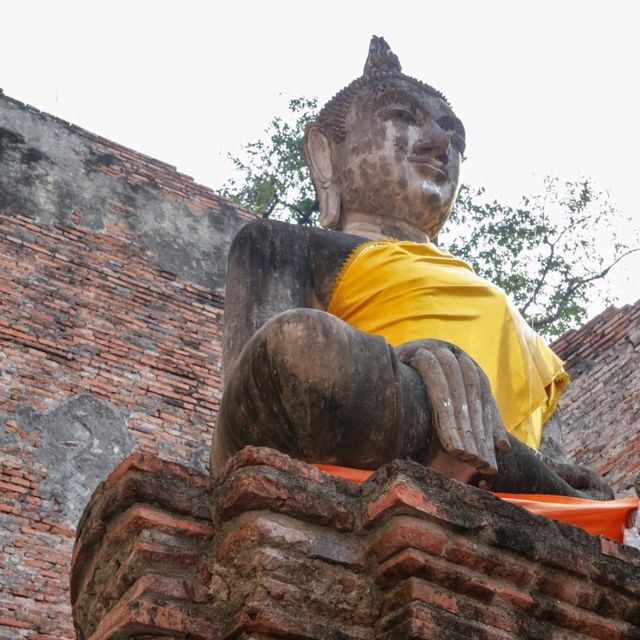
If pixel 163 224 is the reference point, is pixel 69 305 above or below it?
below

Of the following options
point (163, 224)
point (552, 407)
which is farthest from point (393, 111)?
point (163, 224)

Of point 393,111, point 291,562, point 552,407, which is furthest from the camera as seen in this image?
point 393,111

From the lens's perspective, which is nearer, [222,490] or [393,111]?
[222,490]

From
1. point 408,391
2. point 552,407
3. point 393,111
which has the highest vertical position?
point 393,111

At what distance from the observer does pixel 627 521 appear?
2783mm

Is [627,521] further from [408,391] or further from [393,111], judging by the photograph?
[393,111]

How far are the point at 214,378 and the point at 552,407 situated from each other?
6116mm

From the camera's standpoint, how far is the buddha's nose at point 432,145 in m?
A: 3.91

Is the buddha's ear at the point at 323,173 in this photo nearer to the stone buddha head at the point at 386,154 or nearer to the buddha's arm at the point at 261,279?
the stone buddha head at the point at 386,154

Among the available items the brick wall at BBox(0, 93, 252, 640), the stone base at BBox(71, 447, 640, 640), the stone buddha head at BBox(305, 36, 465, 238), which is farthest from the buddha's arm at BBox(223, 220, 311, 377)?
the brick wall at BBox(0, 93, 252, 640)

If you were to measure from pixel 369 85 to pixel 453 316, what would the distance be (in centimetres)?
118

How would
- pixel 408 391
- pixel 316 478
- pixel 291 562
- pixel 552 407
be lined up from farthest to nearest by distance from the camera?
pixel 552 407
pixel 408 391
pixel 316 478
pixel 291 562

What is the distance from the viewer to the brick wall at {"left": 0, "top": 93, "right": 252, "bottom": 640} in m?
7.94

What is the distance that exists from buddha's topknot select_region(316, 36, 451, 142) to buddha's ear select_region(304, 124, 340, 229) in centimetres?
4
